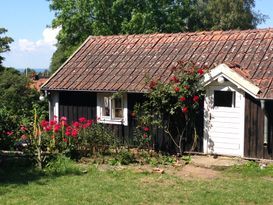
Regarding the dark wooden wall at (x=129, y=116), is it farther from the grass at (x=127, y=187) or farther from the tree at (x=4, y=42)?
the tree at (x=4, y=42)

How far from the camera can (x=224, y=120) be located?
14000 mm

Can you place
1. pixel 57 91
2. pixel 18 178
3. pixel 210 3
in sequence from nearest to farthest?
pixel 18 178 < pixel 57 91 < pixel 210 3

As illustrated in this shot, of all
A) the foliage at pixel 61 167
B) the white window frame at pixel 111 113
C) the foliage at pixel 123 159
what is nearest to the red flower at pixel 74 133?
the foliage at pixel 61 167

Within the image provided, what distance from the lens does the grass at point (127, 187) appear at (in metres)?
9.45

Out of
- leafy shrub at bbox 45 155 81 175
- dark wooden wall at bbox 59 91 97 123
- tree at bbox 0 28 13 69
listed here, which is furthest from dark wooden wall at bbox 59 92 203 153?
tree at bbox 0 28 13 69

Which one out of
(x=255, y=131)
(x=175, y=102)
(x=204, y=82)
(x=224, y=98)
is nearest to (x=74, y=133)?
(x=175, y=102)

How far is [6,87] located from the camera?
25.4 m

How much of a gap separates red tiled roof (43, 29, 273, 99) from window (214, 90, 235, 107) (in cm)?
80

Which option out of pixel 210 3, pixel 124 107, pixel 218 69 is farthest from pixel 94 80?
pixel 210 3

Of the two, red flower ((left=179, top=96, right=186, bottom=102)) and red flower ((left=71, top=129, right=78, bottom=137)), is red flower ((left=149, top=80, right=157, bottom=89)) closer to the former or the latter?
red flower ((left=179, top=96, right=186, bottom=102))

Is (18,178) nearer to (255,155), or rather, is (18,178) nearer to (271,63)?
(255,155)

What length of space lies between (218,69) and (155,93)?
7.10ft

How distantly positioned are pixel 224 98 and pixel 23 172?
654 cm

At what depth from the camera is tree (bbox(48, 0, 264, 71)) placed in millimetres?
36688
